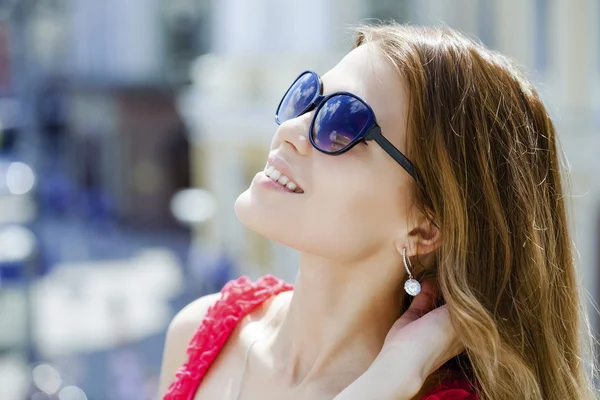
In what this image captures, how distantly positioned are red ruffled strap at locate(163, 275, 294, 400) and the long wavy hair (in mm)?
551

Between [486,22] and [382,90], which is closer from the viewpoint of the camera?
[382,90]

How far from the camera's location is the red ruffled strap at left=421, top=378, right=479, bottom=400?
2.02 meters

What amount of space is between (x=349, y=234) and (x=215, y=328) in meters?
0.53

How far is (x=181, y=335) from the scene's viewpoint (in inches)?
94.9

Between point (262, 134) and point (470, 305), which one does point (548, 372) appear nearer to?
point (470, 305)

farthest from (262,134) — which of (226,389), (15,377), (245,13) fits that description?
(226,389)

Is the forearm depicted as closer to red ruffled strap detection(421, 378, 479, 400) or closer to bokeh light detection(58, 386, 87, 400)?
red ruffled strap detection(421, 378, 479, 400)

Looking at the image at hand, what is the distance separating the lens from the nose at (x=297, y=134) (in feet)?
6.57

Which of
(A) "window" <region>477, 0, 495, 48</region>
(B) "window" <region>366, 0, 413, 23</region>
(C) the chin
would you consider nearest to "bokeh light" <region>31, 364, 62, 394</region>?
(C) the chin

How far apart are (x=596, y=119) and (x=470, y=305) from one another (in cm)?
884

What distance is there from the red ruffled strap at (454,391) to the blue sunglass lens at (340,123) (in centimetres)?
59

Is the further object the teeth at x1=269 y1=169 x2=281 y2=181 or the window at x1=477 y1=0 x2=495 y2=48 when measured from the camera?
the window at x1=477 y1=0 x2=495 y2=48

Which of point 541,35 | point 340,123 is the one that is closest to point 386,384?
point 340,123

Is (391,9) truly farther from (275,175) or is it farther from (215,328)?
(275,175)
